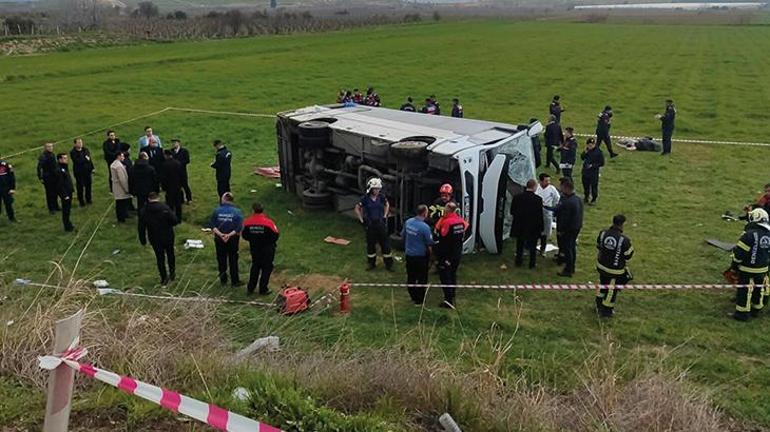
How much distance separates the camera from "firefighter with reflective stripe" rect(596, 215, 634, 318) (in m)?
9.52

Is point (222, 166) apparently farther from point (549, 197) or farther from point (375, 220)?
point (549, 197)

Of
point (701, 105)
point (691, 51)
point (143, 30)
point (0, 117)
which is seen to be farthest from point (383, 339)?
point (143, 30)

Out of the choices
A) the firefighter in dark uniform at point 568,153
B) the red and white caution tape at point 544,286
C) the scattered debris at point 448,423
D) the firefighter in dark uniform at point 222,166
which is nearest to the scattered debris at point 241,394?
the scattered debris at point 448,423

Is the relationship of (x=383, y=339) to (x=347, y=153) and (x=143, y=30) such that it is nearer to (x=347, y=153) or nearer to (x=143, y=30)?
(x=347, y=153)

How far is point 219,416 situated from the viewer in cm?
429

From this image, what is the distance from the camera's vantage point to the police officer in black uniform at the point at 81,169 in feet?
47.8

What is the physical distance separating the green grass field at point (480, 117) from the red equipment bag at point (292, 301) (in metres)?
0.43

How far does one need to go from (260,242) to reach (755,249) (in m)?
7.20

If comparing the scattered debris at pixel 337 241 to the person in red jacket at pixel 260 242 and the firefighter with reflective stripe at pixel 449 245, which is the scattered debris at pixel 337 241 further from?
the firefighter with reflective stripe at pixel 449 245

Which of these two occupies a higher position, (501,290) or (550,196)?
(550,196)

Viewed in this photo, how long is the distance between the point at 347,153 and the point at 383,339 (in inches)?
226

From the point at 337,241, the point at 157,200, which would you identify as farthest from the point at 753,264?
the point at 157,200

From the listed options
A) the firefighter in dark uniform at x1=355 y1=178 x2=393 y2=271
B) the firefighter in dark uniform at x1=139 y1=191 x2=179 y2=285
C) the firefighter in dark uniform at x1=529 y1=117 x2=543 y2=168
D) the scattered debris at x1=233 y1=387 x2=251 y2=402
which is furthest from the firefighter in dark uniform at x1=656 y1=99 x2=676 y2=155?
the scattered debris at x1=233 y1=387 x2=251 y2=402

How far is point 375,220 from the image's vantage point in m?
11.6
